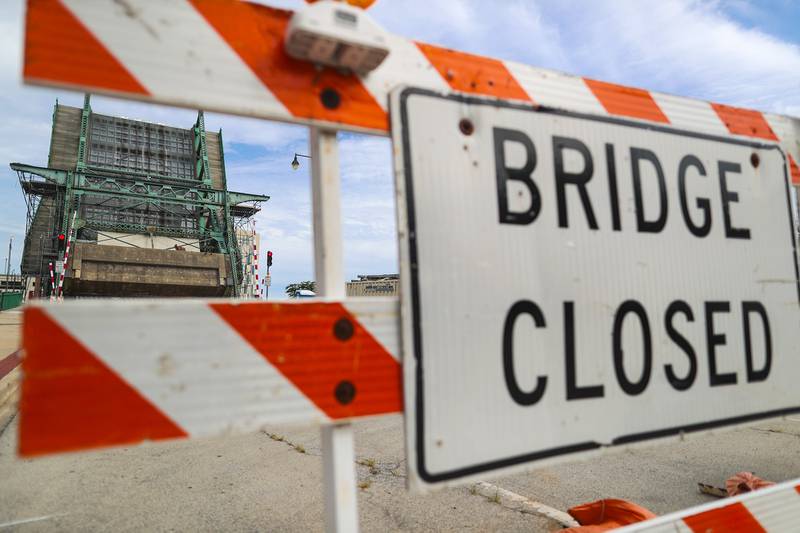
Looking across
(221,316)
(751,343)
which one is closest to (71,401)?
(221,316)

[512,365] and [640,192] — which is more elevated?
[640,192]

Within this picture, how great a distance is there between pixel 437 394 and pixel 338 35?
0.77m

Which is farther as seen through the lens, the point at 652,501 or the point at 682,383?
the point at 652,501

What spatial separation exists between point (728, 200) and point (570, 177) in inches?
23.6

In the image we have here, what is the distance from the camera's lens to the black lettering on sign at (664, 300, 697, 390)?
1.31 m

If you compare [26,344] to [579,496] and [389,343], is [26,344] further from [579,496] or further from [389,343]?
[579,496]

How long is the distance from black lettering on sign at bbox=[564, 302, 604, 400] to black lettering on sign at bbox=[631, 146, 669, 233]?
0.34 metres

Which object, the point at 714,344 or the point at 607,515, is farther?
the point at 607,515

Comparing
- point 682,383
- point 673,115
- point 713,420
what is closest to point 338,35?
point 673,115

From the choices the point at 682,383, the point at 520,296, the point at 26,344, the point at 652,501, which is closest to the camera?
the point at 26,344

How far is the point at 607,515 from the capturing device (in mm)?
1958

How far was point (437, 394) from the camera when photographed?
3.44ft

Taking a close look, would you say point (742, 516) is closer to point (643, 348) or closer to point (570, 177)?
point (643, 348)

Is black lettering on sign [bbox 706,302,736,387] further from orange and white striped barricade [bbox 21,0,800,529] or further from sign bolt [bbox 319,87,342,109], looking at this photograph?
sign bolt [bbox 319,87,342,109]
